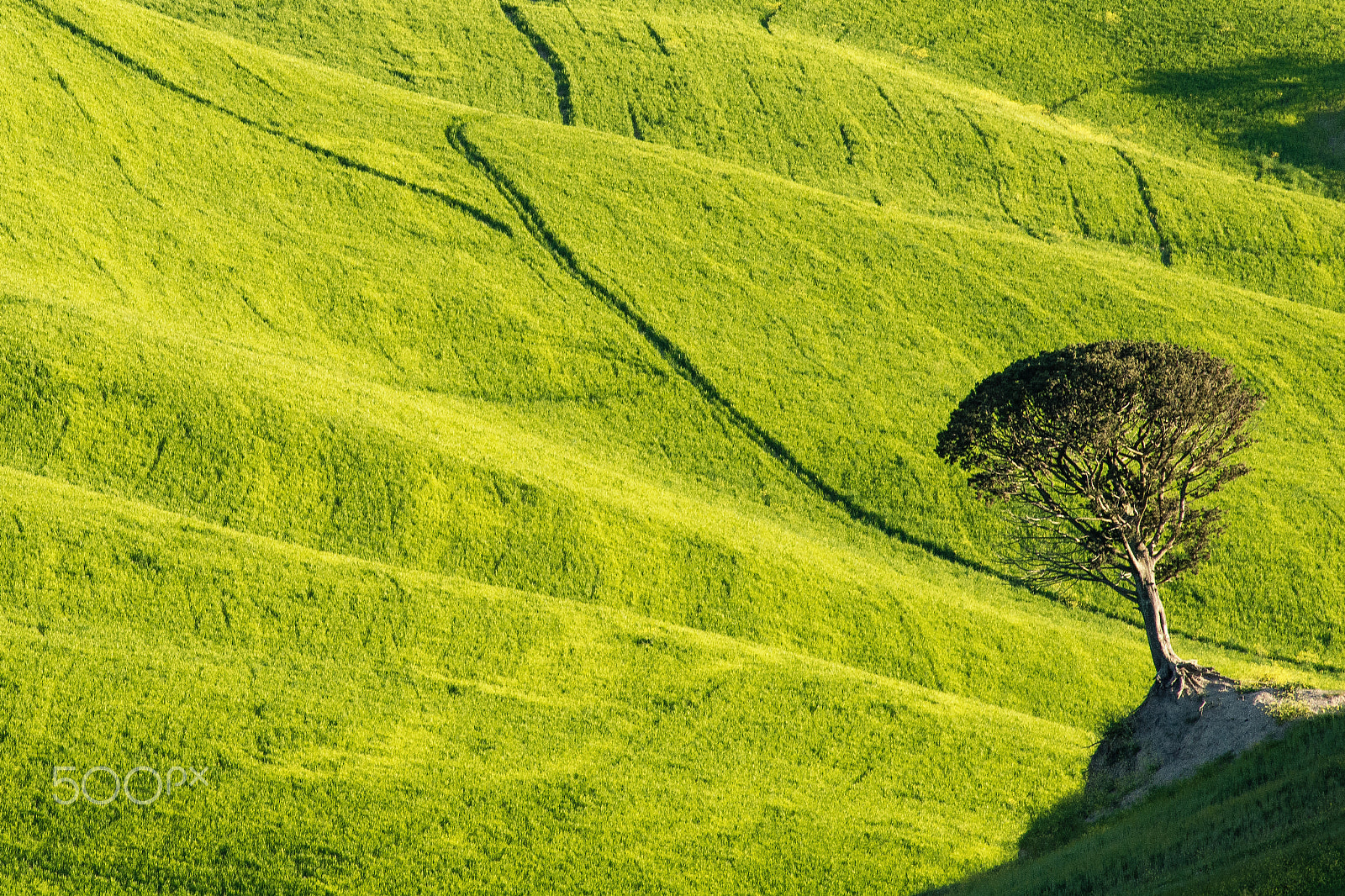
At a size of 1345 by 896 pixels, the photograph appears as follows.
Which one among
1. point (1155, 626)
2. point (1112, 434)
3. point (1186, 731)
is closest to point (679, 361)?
point (1112, 434)

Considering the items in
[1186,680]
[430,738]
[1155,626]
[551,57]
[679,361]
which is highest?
[551,57]

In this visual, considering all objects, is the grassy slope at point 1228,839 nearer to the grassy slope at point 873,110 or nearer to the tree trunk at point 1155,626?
the tree trunk at point 1155,626

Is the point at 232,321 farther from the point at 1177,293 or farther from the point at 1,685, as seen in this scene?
the point at 1177,293

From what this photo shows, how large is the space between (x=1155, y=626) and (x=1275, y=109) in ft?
269

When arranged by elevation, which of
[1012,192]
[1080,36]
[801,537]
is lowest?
[801,537]

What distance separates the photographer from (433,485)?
4347cm

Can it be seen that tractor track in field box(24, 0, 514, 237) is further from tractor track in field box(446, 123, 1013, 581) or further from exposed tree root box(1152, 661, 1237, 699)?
exposed tree root box(1152, 661, 1237, 699)

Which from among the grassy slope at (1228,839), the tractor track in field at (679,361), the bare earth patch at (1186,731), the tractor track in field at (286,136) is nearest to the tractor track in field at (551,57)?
the tractor track in field at (679,361)

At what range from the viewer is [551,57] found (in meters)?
86.1

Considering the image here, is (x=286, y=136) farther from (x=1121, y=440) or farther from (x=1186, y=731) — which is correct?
(x=1186, y=731)

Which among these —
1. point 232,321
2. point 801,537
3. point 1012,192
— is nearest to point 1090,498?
point 801,537

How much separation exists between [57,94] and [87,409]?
32761 mm

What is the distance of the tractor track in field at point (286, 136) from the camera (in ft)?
217

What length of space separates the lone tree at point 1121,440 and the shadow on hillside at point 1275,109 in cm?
6648
